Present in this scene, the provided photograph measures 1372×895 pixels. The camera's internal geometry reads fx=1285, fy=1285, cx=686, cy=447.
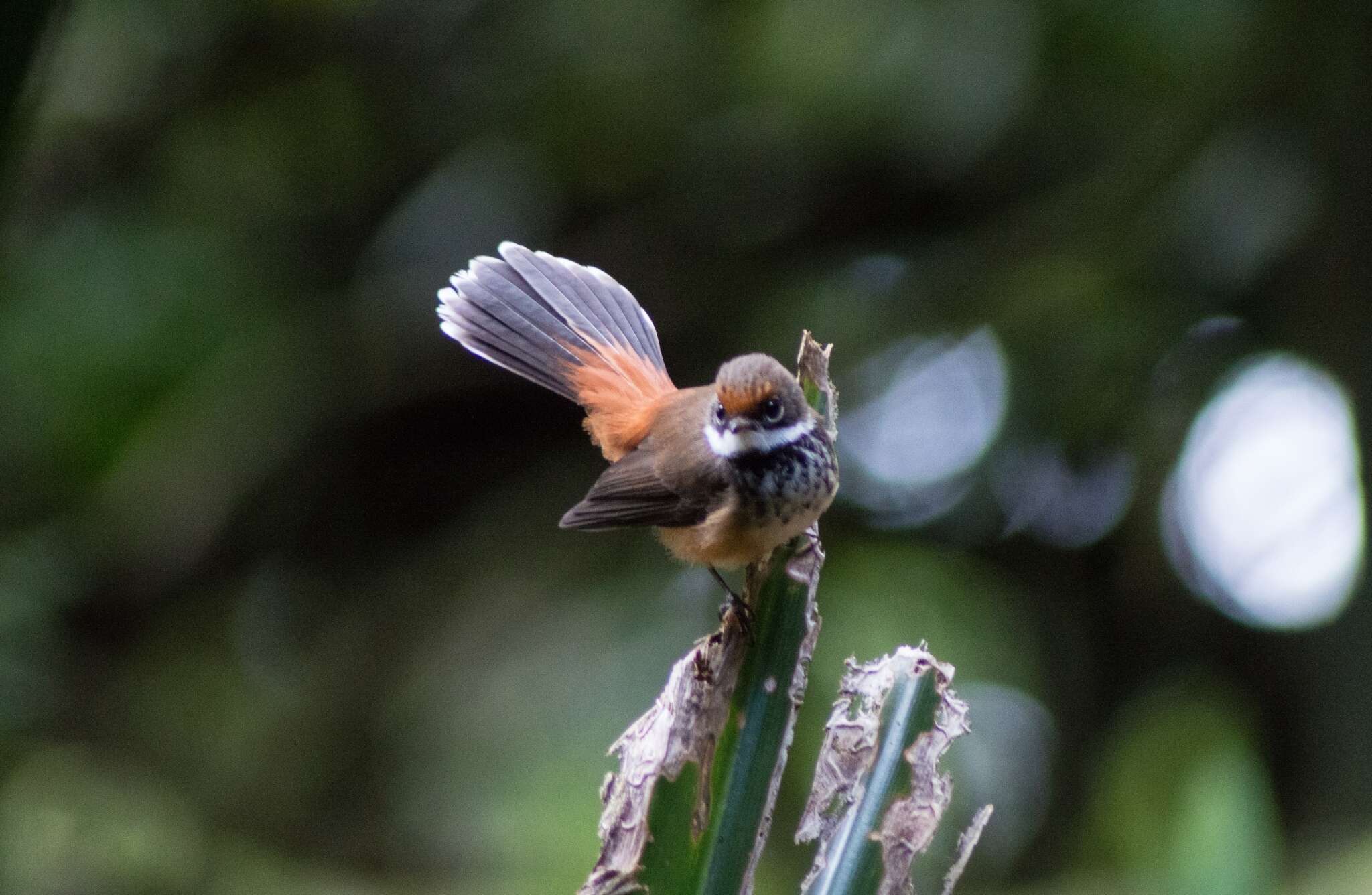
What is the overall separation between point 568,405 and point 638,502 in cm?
295

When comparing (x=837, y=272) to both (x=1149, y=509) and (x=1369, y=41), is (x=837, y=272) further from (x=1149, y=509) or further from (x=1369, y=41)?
(x=1369, y=41)

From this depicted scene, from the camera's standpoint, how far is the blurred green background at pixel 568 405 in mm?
5156

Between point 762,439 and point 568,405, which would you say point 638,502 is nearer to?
point 762,439

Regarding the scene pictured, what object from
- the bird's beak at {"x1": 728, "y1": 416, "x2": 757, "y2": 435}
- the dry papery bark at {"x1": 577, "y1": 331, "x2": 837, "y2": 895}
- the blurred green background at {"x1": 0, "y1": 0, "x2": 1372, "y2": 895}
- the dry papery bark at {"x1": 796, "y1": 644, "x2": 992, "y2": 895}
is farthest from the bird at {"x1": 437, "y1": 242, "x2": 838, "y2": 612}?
the blurred green background at {"x1": 0, "y1": 0, "x2": 1372, "y2": 895}

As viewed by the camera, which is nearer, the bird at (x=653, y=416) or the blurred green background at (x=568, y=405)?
the bird at (x=653, y=416)

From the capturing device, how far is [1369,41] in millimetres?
5176

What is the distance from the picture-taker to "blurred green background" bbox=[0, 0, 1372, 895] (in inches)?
203

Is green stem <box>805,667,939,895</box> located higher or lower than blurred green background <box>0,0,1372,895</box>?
lower

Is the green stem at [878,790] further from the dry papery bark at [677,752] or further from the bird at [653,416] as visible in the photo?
the bird at [653,416]

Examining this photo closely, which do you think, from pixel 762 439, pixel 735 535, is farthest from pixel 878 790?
pixel 762 439

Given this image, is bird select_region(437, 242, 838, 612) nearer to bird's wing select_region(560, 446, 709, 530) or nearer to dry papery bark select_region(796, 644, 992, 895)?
bird's wing select_region(560, 446, 709, 530)

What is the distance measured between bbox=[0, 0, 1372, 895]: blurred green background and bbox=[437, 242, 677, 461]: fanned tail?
163cm

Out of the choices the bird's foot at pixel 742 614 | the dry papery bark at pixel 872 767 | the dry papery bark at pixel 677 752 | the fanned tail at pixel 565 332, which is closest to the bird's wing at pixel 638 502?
the fanned tail at pixel 565 332

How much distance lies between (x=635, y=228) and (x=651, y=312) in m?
0.41
